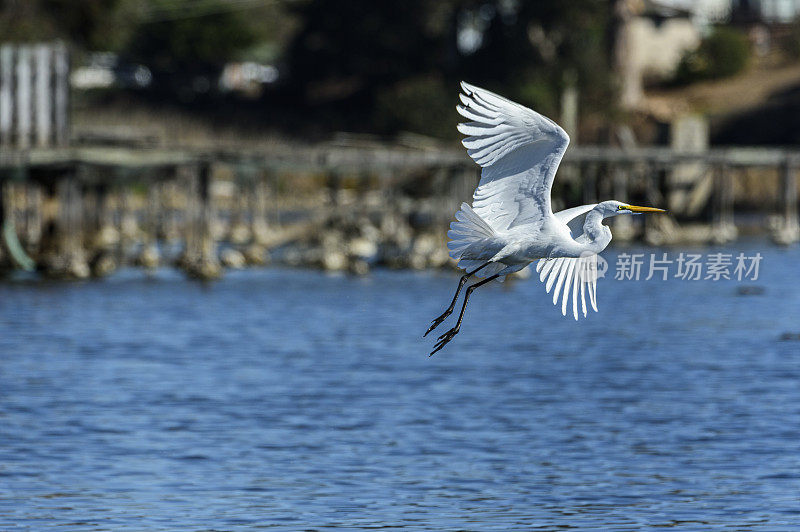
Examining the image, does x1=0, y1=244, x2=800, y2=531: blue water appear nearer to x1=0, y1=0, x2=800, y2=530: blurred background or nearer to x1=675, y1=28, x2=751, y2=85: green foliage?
x1=0, y1=0, x2=800, y2=530: blurred background

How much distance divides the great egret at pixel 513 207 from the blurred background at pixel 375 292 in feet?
12.0

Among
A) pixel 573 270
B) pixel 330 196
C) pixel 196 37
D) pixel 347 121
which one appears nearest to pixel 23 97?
pixel 330 196

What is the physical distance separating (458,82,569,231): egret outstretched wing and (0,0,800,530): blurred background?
13.6ft

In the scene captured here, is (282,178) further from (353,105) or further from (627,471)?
(627,471)

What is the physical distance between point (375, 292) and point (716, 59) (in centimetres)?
6441

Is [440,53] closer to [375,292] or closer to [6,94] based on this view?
[6,94]

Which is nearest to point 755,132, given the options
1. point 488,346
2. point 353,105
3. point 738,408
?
point 353,105

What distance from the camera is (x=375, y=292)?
5028 cm

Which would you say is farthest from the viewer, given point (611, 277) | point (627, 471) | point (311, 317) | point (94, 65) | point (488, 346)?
point (94, 65)

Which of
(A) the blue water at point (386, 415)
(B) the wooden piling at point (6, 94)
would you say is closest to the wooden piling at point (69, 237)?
(A) the blue water at point (386, 415)

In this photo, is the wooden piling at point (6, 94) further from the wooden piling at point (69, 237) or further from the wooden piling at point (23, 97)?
the wooden piling at point (69, 237)

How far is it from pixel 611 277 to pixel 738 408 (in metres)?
33.1

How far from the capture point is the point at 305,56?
4053 inches

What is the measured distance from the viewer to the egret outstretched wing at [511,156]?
→ 52.3 feet
